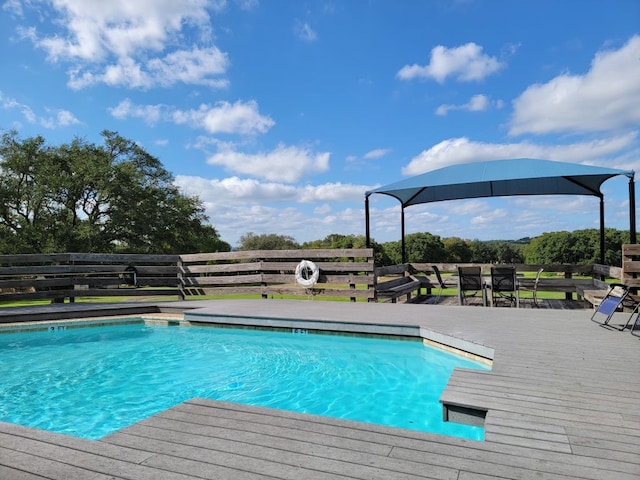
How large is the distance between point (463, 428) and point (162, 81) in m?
13.9

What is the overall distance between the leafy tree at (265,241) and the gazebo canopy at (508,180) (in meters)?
16.4

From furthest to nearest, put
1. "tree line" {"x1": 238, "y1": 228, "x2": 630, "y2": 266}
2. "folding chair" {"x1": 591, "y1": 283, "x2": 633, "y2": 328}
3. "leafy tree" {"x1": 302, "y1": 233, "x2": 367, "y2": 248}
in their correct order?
"tree line" {"x1": 238, "y1": 228, "x2": 630, "y2": 266} → "leafy tree" {"x1": 302, "y1": 233, "x2": 367, "y2": 248} → "folding chair" {"x1": 591, "y1": 283, "x2": 633, "y2": 328}

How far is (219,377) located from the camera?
4.50 m

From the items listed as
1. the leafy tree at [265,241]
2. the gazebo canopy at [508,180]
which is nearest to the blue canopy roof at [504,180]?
the gazebo canopy at [508,180]

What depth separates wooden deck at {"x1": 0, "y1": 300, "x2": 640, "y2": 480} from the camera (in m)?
1.67

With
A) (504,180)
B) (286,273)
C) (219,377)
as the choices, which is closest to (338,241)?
Result: (286,273)

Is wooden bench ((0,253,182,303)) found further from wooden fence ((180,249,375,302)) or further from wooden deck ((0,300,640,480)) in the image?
wooden deck ((0,300,640,480))

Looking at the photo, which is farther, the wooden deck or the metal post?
the metal post

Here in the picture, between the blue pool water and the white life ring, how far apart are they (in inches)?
89.0

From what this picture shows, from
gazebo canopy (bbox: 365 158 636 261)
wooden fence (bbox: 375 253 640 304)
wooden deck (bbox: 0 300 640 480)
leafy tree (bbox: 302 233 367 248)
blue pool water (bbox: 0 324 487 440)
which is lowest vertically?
blue pool water (bbox: 0 324 487 440)

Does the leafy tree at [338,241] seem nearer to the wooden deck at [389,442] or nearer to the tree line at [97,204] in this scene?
the tree line at [97,204]

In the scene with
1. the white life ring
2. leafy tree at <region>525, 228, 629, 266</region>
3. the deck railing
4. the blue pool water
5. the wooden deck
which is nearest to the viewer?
the wooden deck

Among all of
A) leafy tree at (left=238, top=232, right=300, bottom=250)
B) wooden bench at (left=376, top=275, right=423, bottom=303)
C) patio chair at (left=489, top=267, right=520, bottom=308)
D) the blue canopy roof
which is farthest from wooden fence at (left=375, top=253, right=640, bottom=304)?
leafy tree at (left=238, top=232, right=300, bottom=250)

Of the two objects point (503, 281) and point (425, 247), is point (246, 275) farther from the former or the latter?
point (425, 247)
